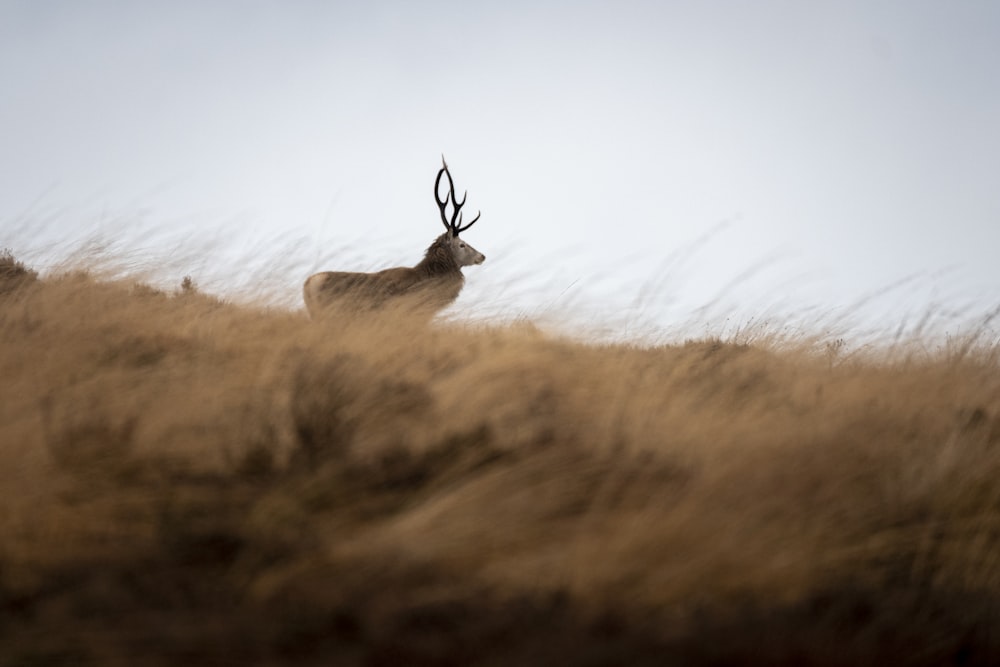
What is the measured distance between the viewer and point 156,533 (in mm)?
1917

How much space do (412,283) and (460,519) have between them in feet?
20.8

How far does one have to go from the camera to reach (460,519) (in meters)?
1.94

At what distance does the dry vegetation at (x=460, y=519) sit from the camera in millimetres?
1698

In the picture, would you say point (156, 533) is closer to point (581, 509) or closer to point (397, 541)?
point (397, 541)

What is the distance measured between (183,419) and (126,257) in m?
3.10

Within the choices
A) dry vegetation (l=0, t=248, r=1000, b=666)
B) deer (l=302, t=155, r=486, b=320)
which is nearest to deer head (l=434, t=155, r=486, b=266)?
deer (l=302, t=155, r=486, b=320)

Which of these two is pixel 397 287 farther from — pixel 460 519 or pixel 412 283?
pixel 460 519

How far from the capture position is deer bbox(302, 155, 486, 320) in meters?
5.15

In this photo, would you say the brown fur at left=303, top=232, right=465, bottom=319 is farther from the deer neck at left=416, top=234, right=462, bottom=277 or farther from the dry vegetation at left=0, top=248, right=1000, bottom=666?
the dry vegetation at left=0, top=248, right=1000, bottom=666

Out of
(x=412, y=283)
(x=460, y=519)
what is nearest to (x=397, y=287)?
(x=412, y=283)

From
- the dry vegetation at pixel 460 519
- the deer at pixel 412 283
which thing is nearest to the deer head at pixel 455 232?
the deer at pixel 412 283

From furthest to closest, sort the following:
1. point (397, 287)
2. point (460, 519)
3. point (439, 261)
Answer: point (439, 261)
point (397, 287)
point (460, 519)

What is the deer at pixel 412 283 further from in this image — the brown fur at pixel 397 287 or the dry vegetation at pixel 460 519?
the dry vegetation at pixel 460 519

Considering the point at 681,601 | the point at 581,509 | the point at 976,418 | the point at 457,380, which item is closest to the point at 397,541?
the point at 581,509
